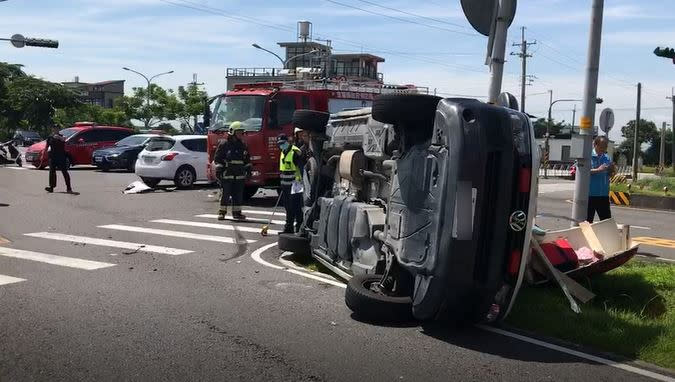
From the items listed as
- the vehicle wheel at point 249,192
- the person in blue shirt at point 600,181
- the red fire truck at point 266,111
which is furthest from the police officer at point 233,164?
the person in blue shirt at point 600,181

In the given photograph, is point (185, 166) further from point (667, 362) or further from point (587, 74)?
point (667, 362)

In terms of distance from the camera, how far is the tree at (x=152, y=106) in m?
61.9

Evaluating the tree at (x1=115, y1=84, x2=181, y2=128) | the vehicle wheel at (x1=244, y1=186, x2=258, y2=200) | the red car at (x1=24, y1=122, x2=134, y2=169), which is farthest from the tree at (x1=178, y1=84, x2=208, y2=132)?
the vehicle wheel at (x1=244, y1=186, x2=258, y2=200)

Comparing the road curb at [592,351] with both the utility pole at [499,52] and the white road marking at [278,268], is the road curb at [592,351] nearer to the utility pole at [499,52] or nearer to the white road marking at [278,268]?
the white road marking at [278,268]

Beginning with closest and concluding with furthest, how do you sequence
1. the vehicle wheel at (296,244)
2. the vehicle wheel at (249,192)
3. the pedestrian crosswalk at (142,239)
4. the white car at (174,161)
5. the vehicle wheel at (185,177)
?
the pedestrian crosswalk at (142,239) < the vehicle wheel at (296,244) < the vehicle wheel at (249,192) < the white car at (174,161) < the vehicle wheel at (185,177)

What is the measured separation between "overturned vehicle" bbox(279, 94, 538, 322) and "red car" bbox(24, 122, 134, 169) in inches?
988

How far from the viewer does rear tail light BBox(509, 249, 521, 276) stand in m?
5.77

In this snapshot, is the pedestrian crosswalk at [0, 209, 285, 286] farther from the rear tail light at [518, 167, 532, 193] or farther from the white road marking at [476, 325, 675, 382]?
the rear tail light at [518, 167, 532, 193]

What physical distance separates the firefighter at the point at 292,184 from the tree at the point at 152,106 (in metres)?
52.5

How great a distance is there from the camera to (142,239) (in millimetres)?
11195

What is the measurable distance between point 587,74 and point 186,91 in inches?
2211

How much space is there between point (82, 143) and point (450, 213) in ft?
87.8

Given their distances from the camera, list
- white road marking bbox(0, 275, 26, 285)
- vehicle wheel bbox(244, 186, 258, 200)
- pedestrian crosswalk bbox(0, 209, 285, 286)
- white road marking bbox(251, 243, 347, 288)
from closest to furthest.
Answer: white road marking bbox(0, 275, 26, 285)
white road marking bbox(251, 243, 347, 288)
pedestrian crosswalk bbox(0, 209, 285, 286)
vehicle wheel bbox(244, 186, 258, 200)

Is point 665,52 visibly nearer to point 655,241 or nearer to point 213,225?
point 655,241
